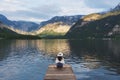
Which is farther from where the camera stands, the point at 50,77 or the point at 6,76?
the point at 6,76

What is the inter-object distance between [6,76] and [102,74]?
83.1 ft

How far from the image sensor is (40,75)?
67688mm

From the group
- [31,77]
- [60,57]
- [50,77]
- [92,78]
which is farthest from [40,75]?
[50,77]

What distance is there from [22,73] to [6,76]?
245 inches

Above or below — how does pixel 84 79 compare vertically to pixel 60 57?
below

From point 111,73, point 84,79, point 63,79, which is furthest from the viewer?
point 111,73

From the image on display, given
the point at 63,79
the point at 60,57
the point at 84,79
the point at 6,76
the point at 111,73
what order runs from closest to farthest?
1. the point at 63,79
2. the point at 60,57
3. the point at 84,79
4. the point at 6,76
5. the point at 111,73

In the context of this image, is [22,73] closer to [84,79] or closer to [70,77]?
[84,79]

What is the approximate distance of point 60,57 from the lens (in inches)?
2009

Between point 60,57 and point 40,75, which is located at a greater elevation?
point 60,57

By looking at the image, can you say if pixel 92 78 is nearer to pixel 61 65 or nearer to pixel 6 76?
pixel 61 65

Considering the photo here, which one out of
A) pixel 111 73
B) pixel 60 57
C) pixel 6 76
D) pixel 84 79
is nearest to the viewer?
pixel 60 57

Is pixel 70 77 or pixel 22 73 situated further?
pixel 22 73

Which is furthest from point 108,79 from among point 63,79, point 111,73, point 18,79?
point 63,79
